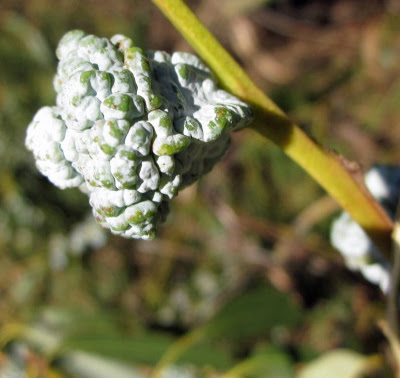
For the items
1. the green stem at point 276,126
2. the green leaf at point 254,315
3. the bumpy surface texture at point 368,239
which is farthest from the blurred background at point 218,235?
the green stem at point 276,126

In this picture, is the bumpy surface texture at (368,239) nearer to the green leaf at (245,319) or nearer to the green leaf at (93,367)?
the green leaf at (245,319)

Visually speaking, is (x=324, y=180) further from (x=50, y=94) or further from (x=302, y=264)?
(x=50, y=94)

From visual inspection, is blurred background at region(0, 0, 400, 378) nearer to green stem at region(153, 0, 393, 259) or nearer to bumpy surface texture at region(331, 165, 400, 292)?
bumpy surface texture at region(331, 165, 400, 292)

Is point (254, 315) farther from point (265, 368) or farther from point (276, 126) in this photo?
point (276, 126)

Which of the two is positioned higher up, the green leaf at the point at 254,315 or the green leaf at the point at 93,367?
the green leaf at the point at 254,315

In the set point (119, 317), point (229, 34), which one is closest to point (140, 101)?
point (119, 317)

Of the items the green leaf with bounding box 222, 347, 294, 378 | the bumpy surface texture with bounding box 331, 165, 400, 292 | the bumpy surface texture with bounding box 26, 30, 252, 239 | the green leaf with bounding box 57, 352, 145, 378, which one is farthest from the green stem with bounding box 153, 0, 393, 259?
the green leaf with bounding box 57, 352, 145, 378
